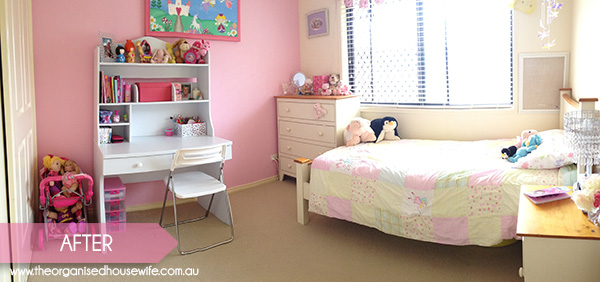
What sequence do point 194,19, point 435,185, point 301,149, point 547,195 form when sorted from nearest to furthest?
point 547,195 < point 435,185 < point 194,19 < point 301,149

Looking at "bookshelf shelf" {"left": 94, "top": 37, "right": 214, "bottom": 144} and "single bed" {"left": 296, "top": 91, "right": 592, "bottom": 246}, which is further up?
"bookshelf shelf" {"left": 94, "top": 37, "right": 214, "bottom": 144}

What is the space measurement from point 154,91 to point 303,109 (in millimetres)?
1416

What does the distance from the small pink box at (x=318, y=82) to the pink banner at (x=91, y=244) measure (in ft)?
6.70

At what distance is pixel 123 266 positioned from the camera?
276 centimetres

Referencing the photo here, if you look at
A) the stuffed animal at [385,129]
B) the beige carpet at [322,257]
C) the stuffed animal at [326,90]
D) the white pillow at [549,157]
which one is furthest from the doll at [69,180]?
the white pillow at [549,157]

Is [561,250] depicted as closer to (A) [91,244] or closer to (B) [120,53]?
(A) [91,244]

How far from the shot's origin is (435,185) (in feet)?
8.77

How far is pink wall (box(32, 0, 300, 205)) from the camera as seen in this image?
335 cm

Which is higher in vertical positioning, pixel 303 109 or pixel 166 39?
pixel 166 39

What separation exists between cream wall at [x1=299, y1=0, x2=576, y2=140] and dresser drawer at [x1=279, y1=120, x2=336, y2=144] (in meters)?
0.48

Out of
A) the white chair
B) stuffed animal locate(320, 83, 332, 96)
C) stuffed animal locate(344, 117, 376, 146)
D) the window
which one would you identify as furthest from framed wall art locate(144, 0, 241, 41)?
stuffed animal locate(344, 117, 376, 146)

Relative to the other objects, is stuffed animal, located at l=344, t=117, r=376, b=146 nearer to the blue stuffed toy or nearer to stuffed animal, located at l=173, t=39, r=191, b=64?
the blue stuffed toy

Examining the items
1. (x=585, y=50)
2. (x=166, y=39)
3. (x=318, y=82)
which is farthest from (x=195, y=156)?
(x=585, y=50)

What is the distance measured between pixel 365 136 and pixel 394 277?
155 cm
